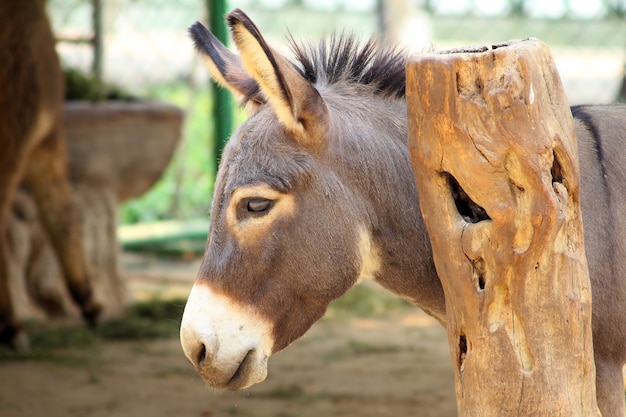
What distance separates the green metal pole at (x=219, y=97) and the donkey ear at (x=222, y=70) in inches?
166

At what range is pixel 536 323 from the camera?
Result: 2.12 m

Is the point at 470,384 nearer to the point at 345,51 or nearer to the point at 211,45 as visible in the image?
the point at 345,51

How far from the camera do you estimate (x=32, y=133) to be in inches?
226

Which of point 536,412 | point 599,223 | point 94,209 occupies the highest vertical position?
point 599,223

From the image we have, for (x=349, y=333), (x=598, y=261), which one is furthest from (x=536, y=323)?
(x=349, y=333)

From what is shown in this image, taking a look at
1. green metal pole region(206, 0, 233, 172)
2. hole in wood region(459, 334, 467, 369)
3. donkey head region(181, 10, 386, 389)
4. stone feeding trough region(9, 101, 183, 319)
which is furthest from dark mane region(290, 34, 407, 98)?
stone feeding trough region(9, 101, 183, 319)

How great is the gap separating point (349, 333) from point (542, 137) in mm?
4718

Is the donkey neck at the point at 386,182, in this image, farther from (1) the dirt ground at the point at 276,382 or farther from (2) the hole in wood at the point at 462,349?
(1) the dirt ground at the point at 276,382

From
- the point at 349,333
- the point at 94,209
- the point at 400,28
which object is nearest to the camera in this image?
the point at 349,333

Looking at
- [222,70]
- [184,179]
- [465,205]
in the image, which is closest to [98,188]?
[184,179]

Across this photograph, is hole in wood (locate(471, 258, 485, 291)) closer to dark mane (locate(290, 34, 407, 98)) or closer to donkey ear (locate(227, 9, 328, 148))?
donkey ear (locate(227, 9, 328, 148))

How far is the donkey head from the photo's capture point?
237 cm

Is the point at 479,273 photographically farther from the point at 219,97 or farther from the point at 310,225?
the point at 219,97

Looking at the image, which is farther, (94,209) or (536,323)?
(94,209)
